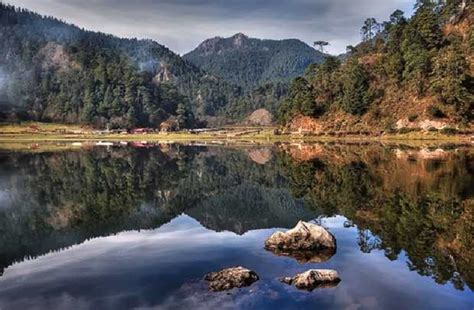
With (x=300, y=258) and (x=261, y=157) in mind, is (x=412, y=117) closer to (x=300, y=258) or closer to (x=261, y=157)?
(x=261, y=157)

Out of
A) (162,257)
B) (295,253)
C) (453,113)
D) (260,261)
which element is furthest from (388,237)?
(453,113)

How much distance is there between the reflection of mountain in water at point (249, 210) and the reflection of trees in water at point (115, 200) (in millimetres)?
82

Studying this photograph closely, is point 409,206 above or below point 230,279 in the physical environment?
below

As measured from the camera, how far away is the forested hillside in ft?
422

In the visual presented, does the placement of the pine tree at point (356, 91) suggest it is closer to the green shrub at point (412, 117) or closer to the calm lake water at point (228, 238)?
the green shrub at point (412, 117)

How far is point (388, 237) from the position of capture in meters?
25.1

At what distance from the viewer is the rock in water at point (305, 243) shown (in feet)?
72.4

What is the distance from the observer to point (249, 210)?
3800cm

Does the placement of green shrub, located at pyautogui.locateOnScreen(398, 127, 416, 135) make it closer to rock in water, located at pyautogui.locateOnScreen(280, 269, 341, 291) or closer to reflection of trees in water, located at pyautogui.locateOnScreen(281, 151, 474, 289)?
A: reflection of trees in water, located at pyautogui.locateOnScreen(281, 151, 474, 289)

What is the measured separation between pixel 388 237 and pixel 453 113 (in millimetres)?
114333

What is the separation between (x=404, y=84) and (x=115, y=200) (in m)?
135

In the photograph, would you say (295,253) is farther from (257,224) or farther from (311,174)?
(311,174)

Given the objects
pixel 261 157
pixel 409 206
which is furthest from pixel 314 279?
pixel 261 157

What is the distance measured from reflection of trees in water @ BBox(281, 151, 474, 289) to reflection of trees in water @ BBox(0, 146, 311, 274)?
3.80m
